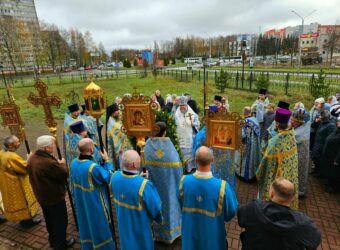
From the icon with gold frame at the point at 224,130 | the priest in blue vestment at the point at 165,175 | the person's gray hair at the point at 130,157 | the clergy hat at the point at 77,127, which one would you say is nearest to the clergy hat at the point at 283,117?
the icon with gold frame at the point at 224,130

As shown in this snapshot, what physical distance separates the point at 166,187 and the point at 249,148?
292 centimetres

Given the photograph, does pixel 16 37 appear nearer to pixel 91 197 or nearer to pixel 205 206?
pixel 91 197

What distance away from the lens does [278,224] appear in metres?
2.00

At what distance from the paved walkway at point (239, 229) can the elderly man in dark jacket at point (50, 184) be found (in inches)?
20.7

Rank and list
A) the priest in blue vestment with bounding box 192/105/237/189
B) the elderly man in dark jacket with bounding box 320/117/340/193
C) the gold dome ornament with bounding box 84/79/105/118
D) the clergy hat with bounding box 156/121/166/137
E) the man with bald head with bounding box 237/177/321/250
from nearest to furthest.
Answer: the man with bald head with bounding box 237/177/321/250, the gold dome ornament with bounding box 84/79/105/118, the clergy hat with bounding box 156/121/166/137, the priest in blue vestment with bounding box 192/105/237/189, the elderly man in dark jacket with bounding box 320/117/340/193

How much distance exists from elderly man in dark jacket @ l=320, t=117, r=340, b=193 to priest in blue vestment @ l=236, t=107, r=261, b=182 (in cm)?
143

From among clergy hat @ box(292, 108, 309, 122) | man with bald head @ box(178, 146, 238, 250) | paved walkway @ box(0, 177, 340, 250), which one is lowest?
paved walkway @ box(0, 177, 340, 250)

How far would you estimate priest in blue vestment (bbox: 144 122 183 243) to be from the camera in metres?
3.59

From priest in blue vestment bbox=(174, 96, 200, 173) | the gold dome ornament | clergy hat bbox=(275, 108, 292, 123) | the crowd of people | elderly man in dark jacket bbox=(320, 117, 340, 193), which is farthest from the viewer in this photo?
priest in blue vestment bbox=(174, 96, 200, 173)

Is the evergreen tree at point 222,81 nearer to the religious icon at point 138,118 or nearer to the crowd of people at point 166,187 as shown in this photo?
the crowd of people at point 166,187

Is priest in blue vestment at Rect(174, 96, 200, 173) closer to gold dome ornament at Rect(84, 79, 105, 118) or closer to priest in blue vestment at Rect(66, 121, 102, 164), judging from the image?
priest in blue vestment at Rect(66, 121, 102, 164)

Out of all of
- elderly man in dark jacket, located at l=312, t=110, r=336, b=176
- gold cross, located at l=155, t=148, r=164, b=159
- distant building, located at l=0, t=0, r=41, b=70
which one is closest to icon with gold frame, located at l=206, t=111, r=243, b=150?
gold cross, located at l=155, t=148, r=164, b=159

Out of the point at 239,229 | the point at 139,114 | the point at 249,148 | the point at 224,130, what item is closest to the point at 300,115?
the point at 249,148

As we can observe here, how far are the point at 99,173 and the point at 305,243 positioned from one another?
8.04 ft
